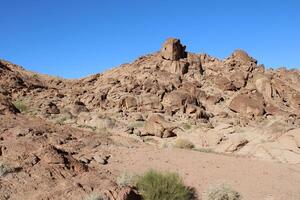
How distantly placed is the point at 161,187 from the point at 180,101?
2178 cm

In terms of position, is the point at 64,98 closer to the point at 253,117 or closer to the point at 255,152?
the point at 253,117

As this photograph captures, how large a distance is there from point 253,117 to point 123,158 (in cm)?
1896

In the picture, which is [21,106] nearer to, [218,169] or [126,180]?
[218,169]

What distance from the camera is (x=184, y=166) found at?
16859mm

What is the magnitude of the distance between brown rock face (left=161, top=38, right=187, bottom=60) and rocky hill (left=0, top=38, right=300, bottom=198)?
0.29 feet

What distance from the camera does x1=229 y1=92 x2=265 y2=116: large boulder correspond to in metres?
34.3

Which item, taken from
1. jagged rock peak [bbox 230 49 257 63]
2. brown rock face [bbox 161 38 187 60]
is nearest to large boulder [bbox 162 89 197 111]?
brown rock face [bbox 161 38 187 60]

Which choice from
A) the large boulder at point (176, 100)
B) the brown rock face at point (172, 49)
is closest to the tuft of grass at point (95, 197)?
the large boulder at point (176, 100)

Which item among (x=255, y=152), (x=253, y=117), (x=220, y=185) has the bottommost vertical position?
(x=220, y=185)

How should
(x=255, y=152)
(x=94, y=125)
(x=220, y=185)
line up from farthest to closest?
1. (x=94, y=125)
2. (x=255, y=152)
3. (x=220, y=185)

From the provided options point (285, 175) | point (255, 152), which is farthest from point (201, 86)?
point (285, 175)

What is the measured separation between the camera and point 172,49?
3916 cm

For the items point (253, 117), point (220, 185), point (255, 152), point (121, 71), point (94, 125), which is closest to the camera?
point (220, 185)

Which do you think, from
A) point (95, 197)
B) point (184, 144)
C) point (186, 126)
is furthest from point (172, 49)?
point (95, 197)
